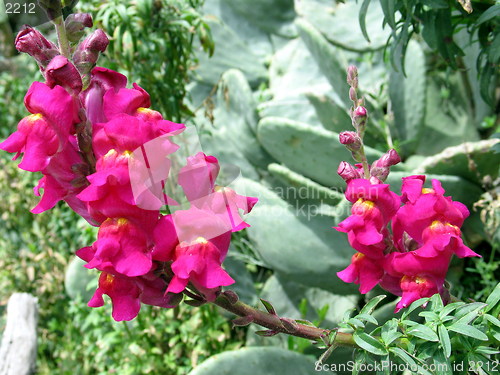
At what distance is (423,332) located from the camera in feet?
2.16

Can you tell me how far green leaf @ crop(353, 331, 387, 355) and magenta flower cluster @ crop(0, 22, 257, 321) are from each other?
0.56ft

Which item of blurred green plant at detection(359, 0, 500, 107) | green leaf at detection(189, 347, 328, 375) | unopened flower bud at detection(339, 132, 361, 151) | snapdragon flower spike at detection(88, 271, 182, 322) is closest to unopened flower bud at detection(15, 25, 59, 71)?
snapdragon flower spike at detection(88, 271, 182, 322)

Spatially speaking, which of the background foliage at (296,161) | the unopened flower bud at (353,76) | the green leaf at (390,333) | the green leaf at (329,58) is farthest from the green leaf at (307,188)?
the green leaf at (390,333)

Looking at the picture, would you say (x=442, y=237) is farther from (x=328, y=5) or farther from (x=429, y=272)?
(x=328, y=5)

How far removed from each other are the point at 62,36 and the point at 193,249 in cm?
27

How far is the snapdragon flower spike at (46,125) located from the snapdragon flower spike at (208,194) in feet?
0.44

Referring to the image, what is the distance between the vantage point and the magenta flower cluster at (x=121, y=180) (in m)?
0.59

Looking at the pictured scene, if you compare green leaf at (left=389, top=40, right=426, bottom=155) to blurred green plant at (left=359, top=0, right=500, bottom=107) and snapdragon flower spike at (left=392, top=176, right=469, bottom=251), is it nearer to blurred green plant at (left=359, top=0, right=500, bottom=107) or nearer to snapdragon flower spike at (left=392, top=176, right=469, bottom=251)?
blurred green plant at (left=359, top=0, right=500, bottom=107)

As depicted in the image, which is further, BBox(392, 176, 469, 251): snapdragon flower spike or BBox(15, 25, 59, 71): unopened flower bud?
BBox(392, 176, 469, 251): snapdragon flower spike

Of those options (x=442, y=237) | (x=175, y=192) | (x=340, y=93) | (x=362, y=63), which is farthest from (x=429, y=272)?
(x=362, y=63)

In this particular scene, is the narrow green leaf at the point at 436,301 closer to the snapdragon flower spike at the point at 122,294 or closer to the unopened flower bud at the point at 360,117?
the unopened flower bud at the point at 360,117

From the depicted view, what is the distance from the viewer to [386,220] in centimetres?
74

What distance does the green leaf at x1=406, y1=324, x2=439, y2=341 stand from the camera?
644mm

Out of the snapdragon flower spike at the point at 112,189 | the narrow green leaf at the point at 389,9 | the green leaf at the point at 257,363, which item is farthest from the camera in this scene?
the green leaf at the point at 257,363
